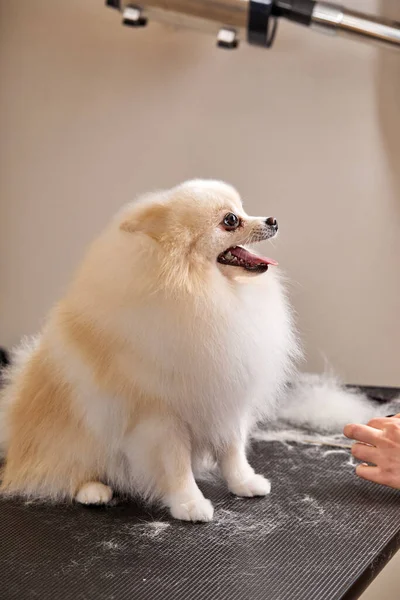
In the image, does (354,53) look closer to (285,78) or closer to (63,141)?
(285,78)

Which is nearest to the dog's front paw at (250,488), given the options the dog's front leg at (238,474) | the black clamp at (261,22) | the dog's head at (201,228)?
the dog's front leg at (238,474)

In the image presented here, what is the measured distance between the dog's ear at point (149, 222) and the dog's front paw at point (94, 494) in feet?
1.33

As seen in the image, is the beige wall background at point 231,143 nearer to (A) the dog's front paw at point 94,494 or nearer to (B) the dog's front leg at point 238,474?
(B) the dog's front leg at point 238,474

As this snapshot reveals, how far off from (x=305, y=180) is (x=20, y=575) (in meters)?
1.32

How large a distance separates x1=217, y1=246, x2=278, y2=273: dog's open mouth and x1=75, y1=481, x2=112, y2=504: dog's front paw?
400mm

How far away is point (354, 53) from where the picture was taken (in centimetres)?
190

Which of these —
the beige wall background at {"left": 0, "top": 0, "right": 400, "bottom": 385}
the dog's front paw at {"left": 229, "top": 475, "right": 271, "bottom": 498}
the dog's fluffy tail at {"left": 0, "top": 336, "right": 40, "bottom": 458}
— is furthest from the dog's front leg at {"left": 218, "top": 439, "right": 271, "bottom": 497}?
the beige wall background at {"left": 0, "top": 0, "right": 400, "bottom": 385}

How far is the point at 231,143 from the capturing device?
2043mm

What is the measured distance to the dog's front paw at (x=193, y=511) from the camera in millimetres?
1118

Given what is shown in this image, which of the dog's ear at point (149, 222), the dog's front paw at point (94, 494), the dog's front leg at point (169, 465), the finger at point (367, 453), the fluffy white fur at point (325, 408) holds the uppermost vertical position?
the dog's ear at point (149, 222)

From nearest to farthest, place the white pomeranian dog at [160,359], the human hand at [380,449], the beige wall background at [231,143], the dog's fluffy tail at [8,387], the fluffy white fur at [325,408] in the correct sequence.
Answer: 1. the white pomeranian dog at [160,359]
2. the human hand at [380,449]
3. the dog's fluffy tail at [8,387]
4. the fluffy white fur at [325,408]
5. the beige wall background at [231,143]

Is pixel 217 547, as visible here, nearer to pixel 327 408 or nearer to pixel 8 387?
pixel 8 387

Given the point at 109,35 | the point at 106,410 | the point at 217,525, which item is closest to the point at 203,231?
the point at 106,410

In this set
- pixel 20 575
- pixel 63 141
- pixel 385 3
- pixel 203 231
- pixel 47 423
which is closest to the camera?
pixel 20 575
